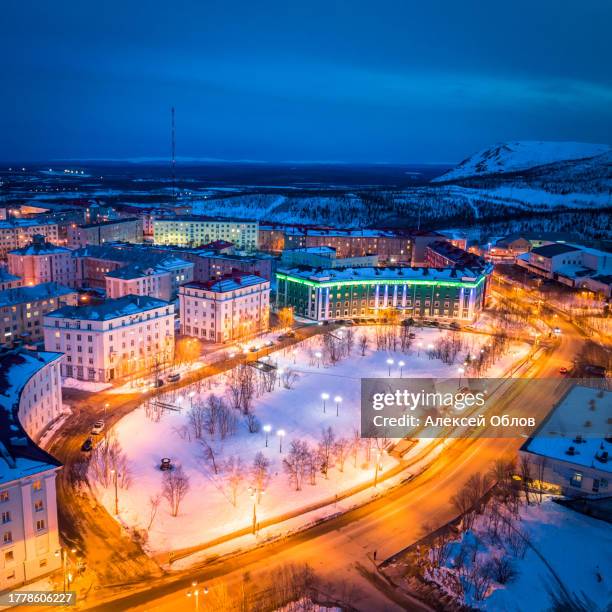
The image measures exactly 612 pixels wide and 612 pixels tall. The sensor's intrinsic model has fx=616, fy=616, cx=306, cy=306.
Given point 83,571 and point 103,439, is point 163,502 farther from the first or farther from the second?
point 103,439

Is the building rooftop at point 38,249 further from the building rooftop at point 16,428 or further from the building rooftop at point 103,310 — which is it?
the building rooftop at point 16,428

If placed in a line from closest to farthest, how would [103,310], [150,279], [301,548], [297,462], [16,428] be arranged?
[301,548]
[16,428]
[297,462]
[103,310]
[150,279]

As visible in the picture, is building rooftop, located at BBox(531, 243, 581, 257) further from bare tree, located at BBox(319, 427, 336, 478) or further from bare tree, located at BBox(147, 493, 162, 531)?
bare tree, located at BBox(147, 493, 162, 531)

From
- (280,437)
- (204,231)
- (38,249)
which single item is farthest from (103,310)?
(204,231)

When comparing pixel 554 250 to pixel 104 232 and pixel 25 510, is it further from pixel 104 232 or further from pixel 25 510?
pixel 25 510

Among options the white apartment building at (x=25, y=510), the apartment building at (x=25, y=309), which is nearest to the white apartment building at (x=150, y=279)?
the apartment building at (x=25, y=309)

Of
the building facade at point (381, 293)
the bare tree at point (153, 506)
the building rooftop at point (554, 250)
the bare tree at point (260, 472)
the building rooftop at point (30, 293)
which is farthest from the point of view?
the building rooftop at point (554, 250)
